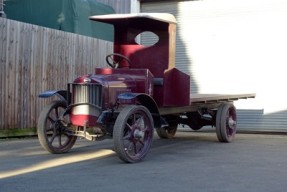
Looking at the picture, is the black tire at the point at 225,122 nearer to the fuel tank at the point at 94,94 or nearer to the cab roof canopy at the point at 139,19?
the cab roof canopy at the point at 139,19

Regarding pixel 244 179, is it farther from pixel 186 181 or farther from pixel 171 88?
pixel 171 88

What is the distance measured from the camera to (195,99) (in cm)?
1057

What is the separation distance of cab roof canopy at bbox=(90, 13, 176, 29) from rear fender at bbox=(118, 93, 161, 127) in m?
1.53

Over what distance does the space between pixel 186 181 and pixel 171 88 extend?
3.36 metres

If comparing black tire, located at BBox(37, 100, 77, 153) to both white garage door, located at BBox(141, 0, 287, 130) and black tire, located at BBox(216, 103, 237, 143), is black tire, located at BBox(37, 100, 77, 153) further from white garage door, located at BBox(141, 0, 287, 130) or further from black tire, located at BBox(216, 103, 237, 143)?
white garage door, located at BBox(141, 0, 287, 130)

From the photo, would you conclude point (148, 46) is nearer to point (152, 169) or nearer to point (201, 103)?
point (201, 103)

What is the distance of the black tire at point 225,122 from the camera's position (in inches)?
447

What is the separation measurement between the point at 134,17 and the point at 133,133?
244 centimetres

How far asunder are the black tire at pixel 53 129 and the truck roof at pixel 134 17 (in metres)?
1.97

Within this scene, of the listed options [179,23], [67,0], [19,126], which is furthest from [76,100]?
A: [67,0]

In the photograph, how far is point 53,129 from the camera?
363 inches

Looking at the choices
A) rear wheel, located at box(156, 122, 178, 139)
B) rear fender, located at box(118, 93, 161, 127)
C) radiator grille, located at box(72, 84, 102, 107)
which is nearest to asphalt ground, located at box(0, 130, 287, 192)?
rear fender, located at box(118, 93, 161, 127)

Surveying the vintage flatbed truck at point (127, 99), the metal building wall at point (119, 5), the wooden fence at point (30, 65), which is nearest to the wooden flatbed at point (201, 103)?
the vintage flatbed truck at point (127, 99)

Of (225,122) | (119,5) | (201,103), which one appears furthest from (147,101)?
(119,5)
